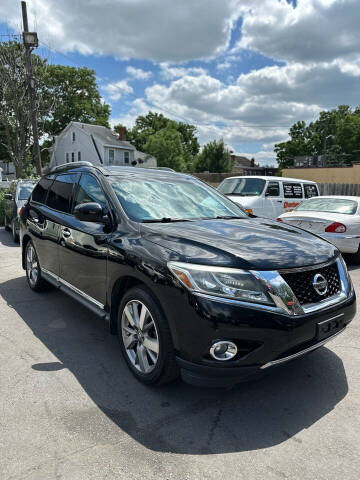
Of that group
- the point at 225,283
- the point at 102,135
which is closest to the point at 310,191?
the point at 225,283

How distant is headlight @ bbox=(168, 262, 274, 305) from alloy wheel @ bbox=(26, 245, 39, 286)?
11.0 ft

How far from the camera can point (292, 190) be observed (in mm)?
11562

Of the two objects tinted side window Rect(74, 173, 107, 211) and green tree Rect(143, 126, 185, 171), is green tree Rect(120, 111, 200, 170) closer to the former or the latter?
green tree Rect(143, 126, 185, 171)

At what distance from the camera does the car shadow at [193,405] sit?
2371mm

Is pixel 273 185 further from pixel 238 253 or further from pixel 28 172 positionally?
pixel 28 172

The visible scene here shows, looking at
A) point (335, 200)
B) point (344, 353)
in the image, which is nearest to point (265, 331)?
point (344, 353)

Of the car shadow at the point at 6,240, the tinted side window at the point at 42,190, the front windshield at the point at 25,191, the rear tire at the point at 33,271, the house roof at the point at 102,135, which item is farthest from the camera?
the house roof at the point at 102,135

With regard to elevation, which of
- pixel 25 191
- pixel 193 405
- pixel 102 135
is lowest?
pixel 193 405

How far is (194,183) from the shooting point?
14.3 feet

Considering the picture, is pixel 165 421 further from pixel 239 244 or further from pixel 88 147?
pixel 88 147

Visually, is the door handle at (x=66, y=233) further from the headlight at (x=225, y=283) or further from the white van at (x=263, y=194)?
the white van at (x=263, y=194)

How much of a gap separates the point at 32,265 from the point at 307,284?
4.08 metres

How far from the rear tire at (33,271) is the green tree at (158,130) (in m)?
56.6

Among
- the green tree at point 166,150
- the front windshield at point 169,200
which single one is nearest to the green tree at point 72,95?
the green tree at point 166,150
